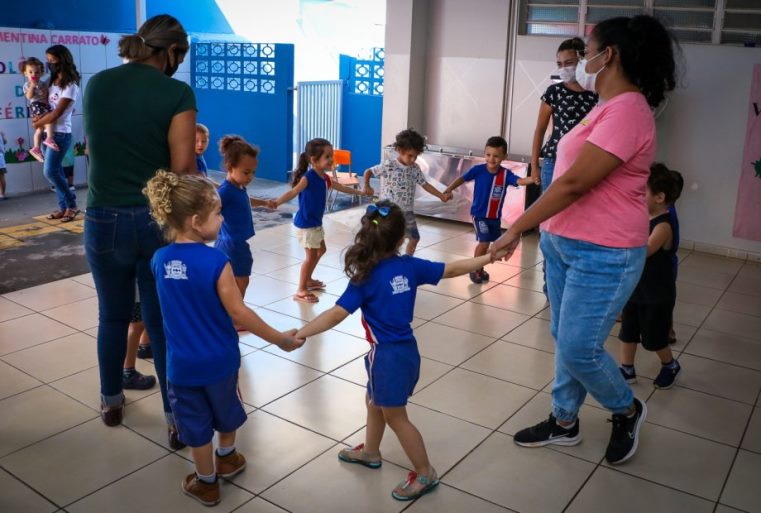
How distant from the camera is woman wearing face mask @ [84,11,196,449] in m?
2.56

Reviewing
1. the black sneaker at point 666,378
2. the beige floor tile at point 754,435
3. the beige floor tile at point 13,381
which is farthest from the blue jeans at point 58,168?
the beige floor tile at point 754,435

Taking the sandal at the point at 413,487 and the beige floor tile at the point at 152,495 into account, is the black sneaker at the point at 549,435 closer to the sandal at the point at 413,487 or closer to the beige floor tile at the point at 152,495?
the sandal at the point at 413,487

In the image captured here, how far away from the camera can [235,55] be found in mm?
8797

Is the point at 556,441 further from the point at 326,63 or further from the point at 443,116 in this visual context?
the point at 326,63

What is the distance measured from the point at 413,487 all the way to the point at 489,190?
2936 millimetres

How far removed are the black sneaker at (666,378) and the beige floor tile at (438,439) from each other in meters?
1.02

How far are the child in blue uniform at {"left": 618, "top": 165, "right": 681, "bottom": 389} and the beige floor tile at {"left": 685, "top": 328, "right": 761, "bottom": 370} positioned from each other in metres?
0.63

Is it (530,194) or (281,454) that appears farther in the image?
(530,194)

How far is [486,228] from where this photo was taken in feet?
17.2

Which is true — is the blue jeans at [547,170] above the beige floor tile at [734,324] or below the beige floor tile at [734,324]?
above

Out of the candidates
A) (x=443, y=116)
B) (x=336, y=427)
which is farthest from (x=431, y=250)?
(x=336, y=427)

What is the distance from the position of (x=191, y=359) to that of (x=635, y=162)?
1578 mm

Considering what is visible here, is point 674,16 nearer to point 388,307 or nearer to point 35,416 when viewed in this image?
point 388,307

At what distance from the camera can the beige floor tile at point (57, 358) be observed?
3.47m
